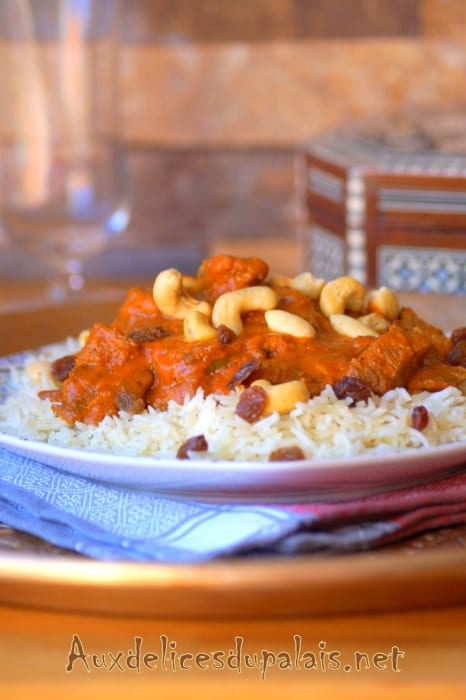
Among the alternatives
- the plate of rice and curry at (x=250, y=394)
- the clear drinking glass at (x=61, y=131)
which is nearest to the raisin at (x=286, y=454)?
the plate of rice and curry at (x=250, y=394)

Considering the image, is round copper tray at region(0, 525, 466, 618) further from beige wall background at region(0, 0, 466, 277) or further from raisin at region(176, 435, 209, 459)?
beige wall background at region(0, 0, 466, 277)

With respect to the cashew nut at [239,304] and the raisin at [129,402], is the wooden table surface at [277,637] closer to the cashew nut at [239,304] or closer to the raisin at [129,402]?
the raisin at [129,402]

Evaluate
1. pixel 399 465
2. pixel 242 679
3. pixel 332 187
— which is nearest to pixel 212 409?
pixel 399 465

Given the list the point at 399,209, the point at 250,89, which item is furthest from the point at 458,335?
the point at 250,89

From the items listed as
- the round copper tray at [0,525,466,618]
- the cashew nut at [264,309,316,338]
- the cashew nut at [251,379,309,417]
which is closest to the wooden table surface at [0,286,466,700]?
the round copper tray at [0,525,466,618]

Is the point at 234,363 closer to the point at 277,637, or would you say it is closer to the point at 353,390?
the point at 353,390

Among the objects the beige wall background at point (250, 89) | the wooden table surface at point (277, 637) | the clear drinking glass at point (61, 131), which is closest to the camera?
the wooden table surface at point (277, 637)

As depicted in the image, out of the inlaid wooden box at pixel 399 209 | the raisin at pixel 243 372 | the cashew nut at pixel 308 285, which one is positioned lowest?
the raisin at pixel 243 372

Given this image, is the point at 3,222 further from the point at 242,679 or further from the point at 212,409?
the point at 242,679
